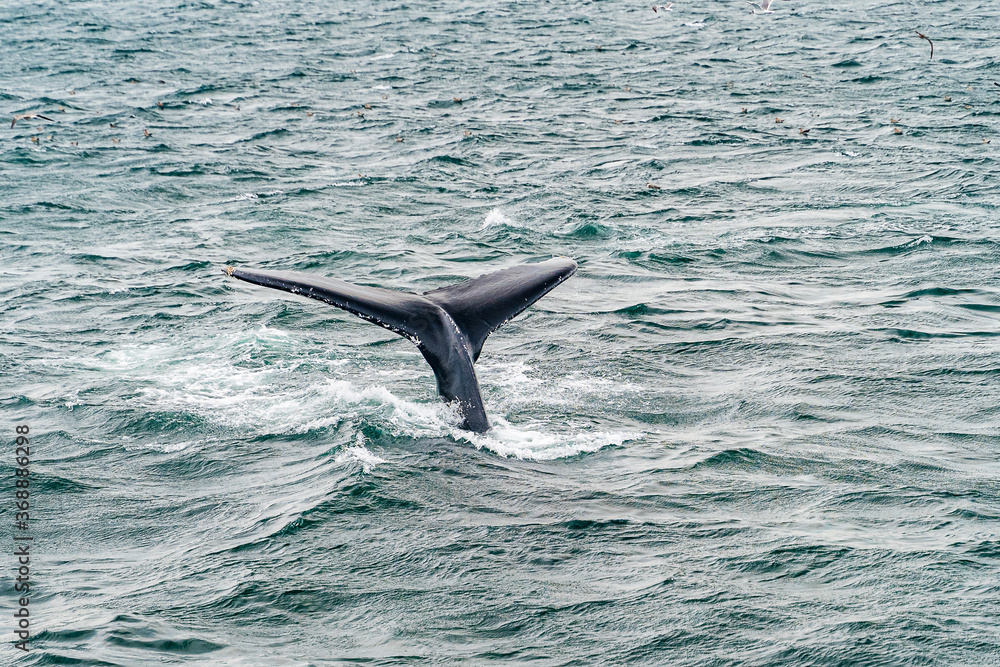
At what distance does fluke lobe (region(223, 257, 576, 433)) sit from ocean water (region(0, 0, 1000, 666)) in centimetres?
52

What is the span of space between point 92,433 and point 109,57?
95.1 feet

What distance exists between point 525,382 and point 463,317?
2380mm

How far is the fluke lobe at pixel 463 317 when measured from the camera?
419 inches

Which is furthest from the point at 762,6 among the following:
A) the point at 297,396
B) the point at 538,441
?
the point at 538,441

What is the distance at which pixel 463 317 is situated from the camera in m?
10.9

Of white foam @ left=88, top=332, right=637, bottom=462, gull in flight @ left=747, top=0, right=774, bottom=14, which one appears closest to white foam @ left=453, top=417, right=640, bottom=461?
white foam @ left=88, top=332, right=637, bottom=462

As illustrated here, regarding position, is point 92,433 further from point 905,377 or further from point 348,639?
point 905,377

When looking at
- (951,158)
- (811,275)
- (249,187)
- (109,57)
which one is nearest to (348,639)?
(811,275)

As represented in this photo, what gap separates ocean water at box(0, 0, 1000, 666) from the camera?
8.34 metres

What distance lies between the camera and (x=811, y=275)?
16.9 meters
